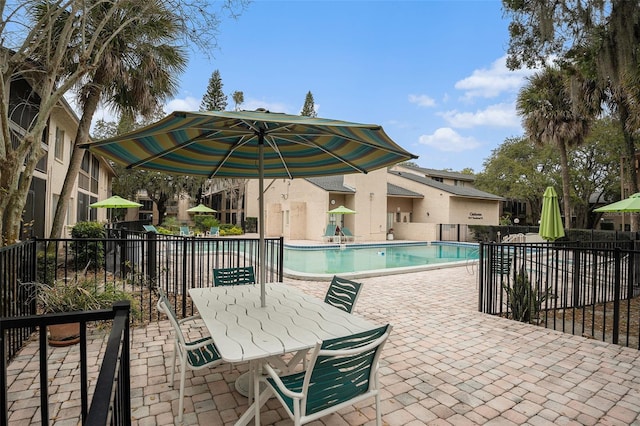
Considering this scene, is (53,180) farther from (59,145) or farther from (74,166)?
(74,166)

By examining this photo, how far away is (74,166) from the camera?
925cm

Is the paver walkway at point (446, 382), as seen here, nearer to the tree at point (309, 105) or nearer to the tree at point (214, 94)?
the tree at point (214, 94)

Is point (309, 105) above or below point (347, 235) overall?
above

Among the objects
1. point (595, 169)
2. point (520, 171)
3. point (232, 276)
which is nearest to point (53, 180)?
point (232, 276)

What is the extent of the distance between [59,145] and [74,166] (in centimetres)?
495

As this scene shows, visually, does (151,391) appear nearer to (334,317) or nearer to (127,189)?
(334,317)

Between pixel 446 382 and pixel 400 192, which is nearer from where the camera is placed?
pixel 446 382

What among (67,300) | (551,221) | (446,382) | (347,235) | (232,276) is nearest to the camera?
(446,382)

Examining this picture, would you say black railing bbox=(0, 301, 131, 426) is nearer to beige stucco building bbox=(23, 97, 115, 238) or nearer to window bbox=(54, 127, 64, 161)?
beige stucco building bbox=(23, 97, 115, 238)

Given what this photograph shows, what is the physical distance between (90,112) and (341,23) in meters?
9.37

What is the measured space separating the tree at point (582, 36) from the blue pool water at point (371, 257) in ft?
22.4

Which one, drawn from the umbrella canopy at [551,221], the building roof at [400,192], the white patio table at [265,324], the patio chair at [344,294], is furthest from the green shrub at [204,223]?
the white patio table at [265,324]

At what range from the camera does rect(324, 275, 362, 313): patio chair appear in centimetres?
394

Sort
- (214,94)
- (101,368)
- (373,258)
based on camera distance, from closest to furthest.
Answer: (101,368) < (373,258) < (214,94)
